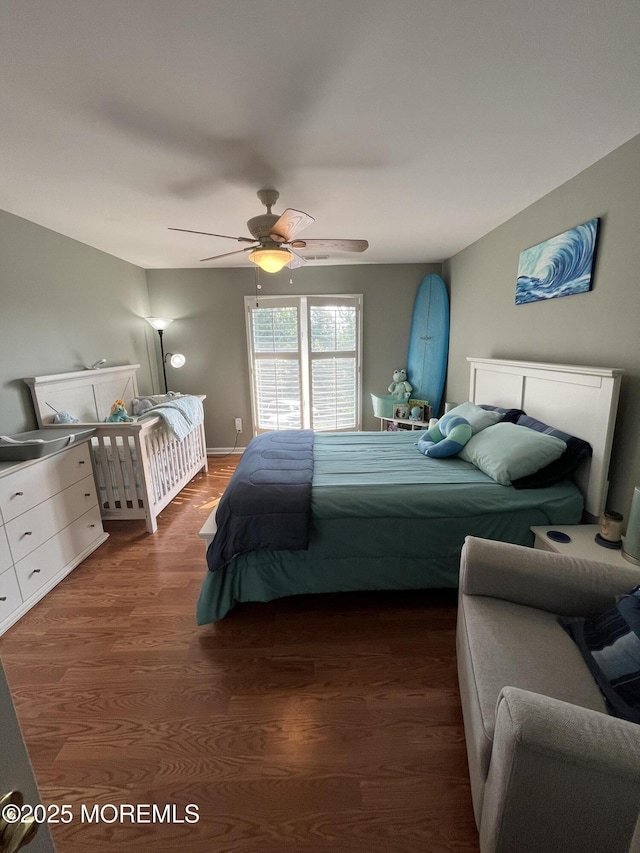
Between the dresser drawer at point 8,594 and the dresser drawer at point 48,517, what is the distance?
84 millimetres

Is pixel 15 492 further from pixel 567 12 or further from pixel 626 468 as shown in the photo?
pixel 626 468

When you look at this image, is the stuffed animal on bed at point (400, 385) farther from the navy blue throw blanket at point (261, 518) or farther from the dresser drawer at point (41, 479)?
the dresser drawer at point (41, 479)

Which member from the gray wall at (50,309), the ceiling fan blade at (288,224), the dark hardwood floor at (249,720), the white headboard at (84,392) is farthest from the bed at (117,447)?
the ceiling fan blade at (288,224)

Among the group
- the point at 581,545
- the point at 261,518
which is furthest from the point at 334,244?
the point at 581,545

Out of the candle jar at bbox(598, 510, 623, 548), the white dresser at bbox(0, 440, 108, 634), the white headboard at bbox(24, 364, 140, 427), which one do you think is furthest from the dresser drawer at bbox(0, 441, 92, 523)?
the candle jar at bbox(598, 510, 623, 548)

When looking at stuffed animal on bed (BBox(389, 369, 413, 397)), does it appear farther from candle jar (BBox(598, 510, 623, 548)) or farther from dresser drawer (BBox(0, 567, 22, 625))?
dresser drawer (BBox(0, 567, 22, 625))

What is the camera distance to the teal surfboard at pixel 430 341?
12.8ft

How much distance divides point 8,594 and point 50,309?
6.83 ft

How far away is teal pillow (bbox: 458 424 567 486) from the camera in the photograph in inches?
72.8

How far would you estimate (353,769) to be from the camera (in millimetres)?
1204

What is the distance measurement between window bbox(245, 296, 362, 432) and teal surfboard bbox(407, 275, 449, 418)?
698 millimetres

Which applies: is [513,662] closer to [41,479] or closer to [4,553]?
[4,553]

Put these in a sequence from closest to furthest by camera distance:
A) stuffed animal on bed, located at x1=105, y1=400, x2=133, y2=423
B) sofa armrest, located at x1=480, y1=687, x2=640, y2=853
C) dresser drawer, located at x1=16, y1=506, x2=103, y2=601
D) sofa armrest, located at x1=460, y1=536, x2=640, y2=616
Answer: sofa armrest, located at x1=480, y1=687, x2=640, y2=853 → sofa armrest, located at x1=460, y1=536, x2=640, y2=616 → dresser drawer, located at x1=16, y1=506, x2=103, y2=601 → stuffed animal on bed, located at x1=105, y1=400, x2=133, y2=423

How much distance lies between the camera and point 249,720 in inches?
53.6
